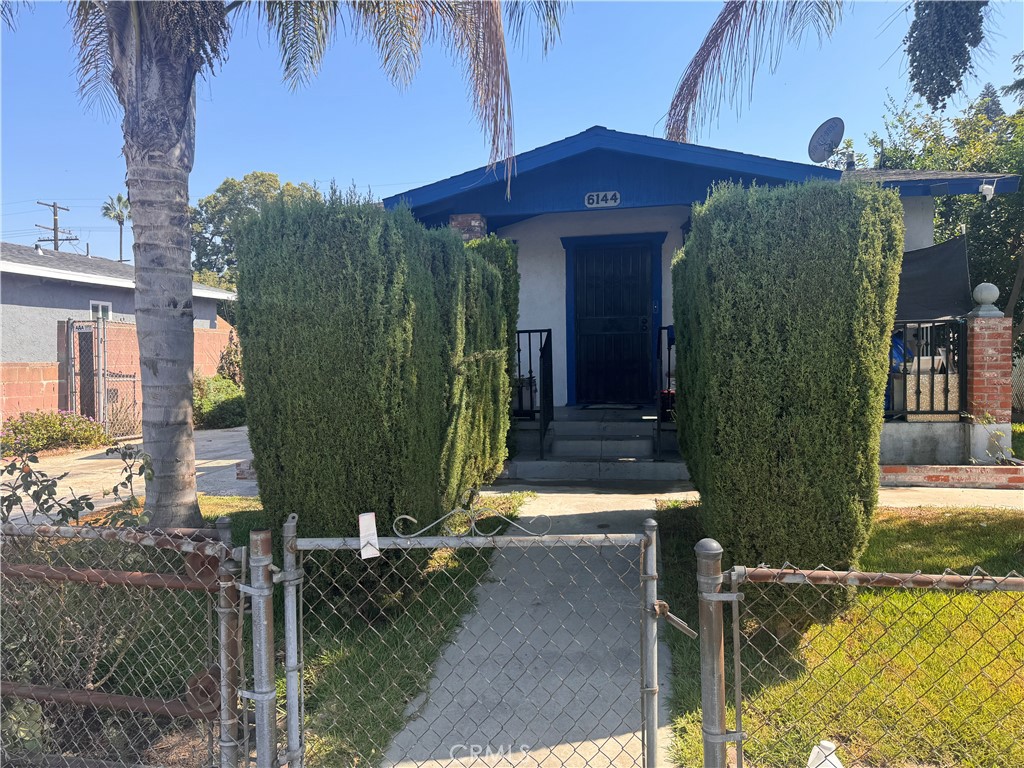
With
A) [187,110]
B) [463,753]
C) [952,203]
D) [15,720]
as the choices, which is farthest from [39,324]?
[952,203]

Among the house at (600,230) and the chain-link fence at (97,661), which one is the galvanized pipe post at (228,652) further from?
the house at (600,230)

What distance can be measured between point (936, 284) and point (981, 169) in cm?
815

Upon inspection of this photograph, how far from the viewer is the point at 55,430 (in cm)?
1125

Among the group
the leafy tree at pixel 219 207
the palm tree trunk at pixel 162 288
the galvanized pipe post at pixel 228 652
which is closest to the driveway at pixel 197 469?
the palm tree trunk at pixel 162 288

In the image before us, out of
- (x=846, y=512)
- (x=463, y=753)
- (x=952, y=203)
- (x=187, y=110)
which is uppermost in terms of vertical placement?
(x=952, y=203)

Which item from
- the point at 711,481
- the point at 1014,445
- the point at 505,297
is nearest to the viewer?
the point at 711,481

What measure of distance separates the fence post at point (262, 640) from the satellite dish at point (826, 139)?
980 cm

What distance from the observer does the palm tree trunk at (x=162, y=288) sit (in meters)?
4.32

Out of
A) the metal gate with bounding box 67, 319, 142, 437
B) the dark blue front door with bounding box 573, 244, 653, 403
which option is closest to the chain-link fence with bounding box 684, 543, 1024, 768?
the dark blue front door with bounding box 573, 244, 653, 403

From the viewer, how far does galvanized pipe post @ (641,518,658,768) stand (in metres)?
1.97

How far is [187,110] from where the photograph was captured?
4.54m

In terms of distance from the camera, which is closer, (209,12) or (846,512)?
(846,512)

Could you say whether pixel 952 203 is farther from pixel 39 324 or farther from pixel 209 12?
pixel 39 324

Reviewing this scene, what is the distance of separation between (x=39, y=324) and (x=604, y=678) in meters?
14.8
